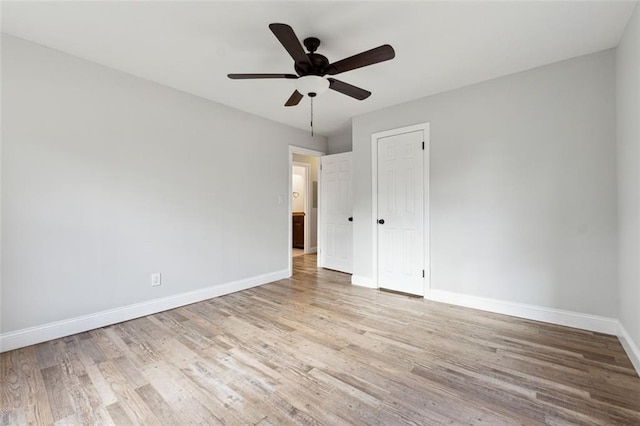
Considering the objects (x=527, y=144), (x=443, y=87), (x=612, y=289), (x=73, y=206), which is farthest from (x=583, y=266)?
(x=73, y=206)

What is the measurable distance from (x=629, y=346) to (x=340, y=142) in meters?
4.29

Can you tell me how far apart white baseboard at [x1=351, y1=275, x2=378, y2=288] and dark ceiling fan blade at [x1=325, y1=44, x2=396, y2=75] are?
2843 millimetres

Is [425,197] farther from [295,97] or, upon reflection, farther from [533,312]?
[295,97]

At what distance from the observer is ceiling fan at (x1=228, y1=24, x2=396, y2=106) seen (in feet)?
5.86

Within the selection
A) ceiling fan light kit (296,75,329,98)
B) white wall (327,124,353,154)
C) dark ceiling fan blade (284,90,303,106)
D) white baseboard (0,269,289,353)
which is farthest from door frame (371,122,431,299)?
white baseboard (0,269,289,353)

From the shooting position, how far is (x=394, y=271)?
12.4 feet

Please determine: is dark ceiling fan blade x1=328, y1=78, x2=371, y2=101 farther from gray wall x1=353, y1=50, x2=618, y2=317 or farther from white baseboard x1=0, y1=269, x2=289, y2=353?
white baseboard x1=0, y1=269, x2=289, y2=353

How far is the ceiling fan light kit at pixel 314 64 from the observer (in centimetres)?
179

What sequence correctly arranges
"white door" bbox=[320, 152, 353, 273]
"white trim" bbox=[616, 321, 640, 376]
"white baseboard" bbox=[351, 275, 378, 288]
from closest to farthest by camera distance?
"white trim" bbox=[616, 321, 640, 376], "white baseboard" bbox=[351, 275, 378, 288], "white door" bbox=[320, 152, 353, 273]

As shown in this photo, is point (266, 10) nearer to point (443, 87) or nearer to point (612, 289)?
point (443, 87)

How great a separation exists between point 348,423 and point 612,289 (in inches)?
104

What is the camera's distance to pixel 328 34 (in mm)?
2176

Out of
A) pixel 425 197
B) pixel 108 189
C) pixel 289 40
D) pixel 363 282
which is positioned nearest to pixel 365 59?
pixel 289 40

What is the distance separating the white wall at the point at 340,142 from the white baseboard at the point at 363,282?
2289 millimetres
